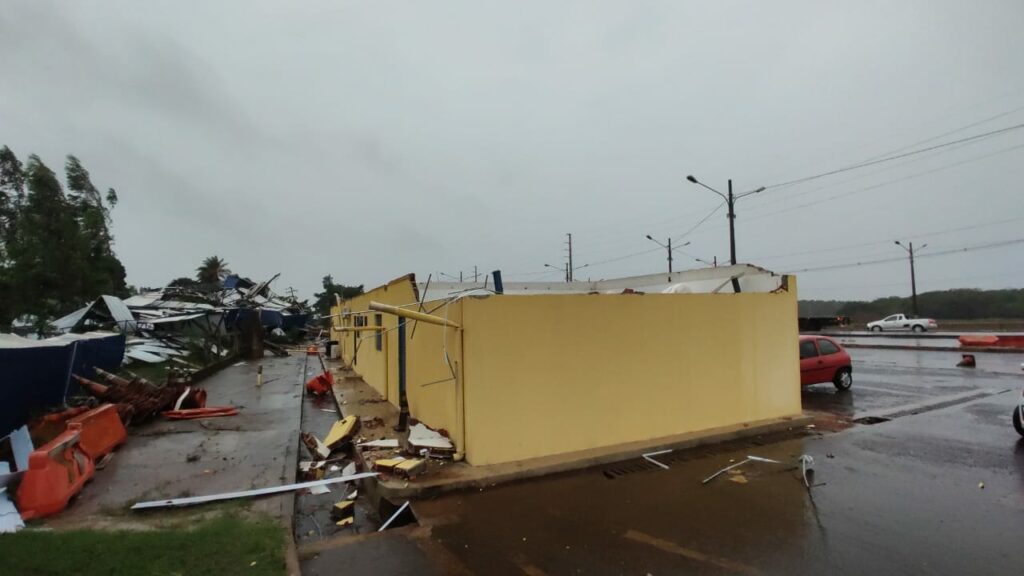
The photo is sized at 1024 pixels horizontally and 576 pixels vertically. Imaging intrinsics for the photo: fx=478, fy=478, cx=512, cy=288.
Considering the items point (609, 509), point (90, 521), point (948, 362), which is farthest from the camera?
point (948, 362)

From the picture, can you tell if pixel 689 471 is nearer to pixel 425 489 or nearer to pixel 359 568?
pixel 425 489

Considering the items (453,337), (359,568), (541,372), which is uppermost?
(453,337)

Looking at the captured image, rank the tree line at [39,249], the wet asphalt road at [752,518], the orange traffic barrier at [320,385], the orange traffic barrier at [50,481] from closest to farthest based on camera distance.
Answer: the wet asphalt road at [752,518] < the orange traffic barrier at [50,481] < the orange traffic barrier at [320,385] < the tree line at [39,249]

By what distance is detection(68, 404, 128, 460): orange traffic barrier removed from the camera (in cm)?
682

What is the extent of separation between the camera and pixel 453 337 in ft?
→ 21.5

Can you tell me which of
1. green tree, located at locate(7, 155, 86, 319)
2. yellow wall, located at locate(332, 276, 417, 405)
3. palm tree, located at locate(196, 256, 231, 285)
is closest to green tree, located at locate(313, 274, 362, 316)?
palm tree, located at locate(196, 256, 231, 285)

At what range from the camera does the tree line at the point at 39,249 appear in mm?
23812

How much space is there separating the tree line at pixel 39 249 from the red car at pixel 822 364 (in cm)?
3220

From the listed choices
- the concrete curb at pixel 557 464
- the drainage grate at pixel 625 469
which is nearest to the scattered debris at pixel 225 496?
the concrete curb at pixel 557 464

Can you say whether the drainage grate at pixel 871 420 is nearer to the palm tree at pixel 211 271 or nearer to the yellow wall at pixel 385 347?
the yellow wall at pixel 385 347

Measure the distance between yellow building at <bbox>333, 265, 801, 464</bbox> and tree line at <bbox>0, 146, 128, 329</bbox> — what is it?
26.5 m

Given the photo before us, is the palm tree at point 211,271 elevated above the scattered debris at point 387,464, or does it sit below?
above

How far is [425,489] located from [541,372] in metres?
2.08

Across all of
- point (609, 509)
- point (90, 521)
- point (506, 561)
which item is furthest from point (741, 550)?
point (90, 521)
